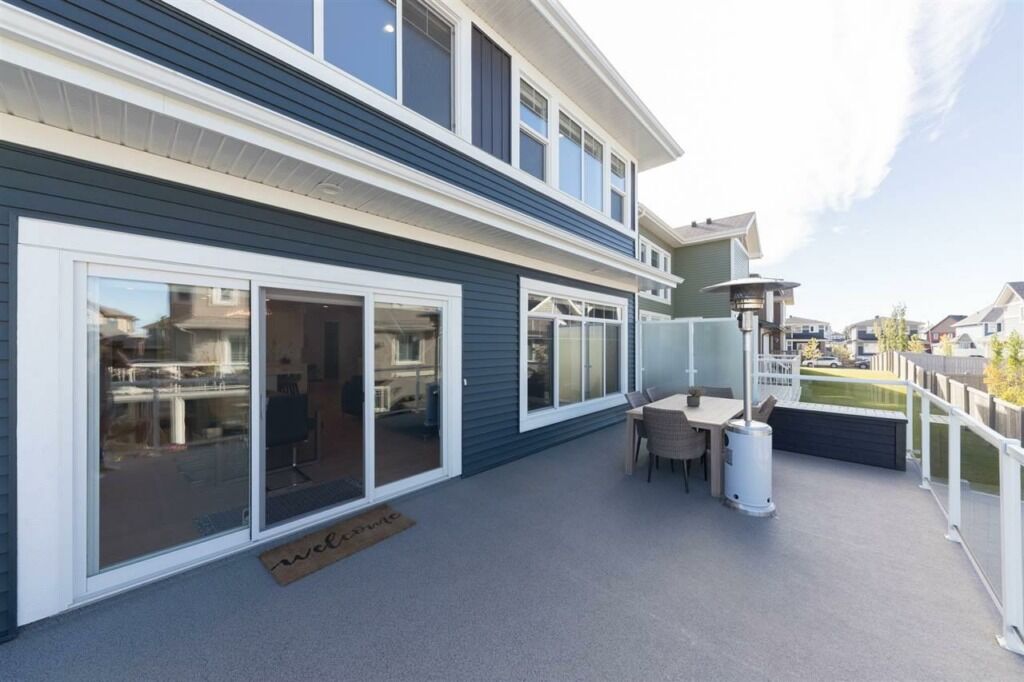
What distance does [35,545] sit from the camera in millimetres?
2191

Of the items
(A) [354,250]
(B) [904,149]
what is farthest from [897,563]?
(B) [904,149]

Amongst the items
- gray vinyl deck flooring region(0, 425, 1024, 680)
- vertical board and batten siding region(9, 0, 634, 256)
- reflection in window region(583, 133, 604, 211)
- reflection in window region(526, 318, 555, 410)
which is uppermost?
reflection in window region(583, 133, 604, 211)

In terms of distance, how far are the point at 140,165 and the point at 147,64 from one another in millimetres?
805

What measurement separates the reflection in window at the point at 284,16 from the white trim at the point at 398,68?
13 cm

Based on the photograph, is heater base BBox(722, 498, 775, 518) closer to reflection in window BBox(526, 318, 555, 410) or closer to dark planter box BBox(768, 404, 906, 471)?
dark planter box BBox(768, 404, 906, 471)

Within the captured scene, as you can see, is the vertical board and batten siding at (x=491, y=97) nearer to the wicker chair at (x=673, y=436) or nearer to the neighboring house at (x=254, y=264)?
the neighboring house at (x=254, y=264)

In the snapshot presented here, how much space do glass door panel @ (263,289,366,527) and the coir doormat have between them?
304mm

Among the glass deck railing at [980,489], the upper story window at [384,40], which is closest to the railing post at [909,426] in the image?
the glass deck railing at [980,489]

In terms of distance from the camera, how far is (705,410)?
16.3 ft

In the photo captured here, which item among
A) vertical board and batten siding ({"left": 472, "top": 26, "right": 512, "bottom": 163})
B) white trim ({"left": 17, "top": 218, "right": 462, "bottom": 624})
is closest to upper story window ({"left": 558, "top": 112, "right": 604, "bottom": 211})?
vertical board and batten siding ({"left": 472, "top": 26, "right": 512, "bottom": 163})

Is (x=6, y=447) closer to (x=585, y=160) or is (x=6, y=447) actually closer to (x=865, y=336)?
(x=585, y=160)

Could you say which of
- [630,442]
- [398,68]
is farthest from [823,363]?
[398,68]

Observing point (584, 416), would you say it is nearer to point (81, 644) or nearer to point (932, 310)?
point (81, 644)

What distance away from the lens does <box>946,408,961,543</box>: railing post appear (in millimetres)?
3209
